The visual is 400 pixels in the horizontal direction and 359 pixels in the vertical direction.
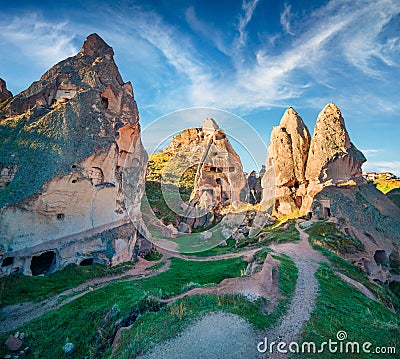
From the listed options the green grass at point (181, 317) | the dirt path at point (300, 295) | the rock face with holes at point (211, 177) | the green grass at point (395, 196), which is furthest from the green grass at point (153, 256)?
the green grass at point (395, 196)

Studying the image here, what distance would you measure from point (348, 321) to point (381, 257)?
1838 centimetres

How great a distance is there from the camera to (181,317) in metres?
8.23

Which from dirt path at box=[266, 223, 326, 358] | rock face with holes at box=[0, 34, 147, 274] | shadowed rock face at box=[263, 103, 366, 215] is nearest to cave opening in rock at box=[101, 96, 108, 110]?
rock face with holes at box=[0, 34, 147, 274]

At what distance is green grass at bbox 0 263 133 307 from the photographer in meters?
13.5

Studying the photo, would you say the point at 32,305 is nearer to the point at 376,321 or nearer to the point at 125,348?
the point at 125,348

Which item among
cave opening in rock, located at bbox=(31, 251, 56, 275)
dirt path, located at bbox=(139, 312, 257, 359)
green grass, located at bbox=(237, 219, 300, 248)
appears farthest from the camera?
green grass, located at bbox=(237, 219, 300, 248)

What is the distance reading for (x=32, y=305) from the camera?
13172 mm

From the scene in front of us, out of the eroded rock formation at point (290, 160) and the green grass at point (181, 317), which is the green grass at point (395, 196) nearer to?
the eroded rock formation at point (290, 160)

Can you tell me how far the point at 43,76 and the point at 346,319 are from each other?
93.6 feet

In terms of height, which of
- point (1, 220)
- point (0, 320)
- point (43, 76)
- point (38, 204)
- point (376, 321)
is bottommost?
point (0, 320)

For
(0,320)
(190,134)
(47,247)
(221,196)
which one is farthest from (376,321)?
(190,134)

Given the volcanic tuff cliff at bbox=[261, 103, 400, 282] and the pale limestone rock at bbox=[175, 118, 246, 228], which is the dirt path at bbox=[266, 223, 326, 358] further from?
the pale limestone rock at bbox=[175, 118, 246, 228]

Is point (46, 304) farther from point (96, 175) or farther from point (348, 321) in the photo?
point (348, 321)

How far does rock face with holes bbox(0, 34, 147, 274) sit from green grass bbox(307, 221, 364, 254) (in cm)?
1656
